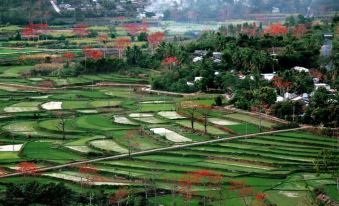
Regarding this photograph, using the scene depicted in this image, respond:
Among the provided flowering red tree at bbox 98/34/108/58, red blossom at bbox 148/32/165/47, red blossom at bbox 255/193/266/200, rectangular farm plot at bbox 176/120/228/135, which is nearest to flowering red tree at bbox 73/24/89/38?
flowering red tree at bbox 98/34/108/58

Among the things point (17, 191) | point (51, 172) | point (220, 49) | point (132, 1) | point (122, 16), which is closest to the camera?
point (17, 191)

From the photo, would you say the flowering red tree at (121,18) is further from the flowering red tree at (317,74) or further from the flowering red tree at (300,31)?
the flowering red tree at (317,74)

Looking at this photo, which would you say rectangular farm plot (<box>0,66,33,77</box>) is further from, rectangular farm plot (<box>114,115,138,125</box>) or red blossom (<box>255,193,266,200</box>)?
red blossom (<box>255,193,266,200</box>)

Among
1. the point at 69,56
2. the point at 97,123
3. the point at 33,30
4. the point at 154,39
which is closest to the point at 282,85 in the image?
the point at 97,123

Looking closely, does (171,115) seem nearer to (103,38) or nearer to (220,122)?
(220,122)

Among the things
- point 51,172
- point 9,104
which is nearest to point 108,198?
Result: point 51,172

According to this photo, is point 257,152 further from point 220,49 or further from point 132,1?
point 132,1
